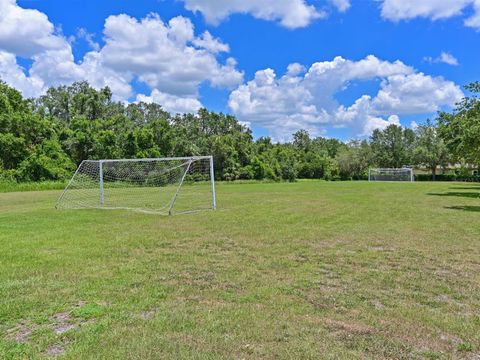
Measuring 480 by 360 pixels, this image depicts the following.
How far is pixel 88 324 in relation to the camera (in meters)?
4.15

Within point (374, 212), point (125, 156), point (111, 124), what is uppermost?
Result: point (111, 124)

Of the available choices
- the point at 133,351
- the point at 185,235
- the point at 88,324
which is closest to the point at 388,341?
the point at 133,351

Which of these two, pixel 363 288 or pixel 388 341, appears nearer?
pixel 388 341

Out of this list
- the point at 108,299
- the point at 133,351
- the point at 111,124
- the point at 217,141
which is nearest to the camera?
the point at 133,351

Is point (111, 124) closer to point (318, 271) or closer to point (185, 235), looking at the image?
point (185, 235)

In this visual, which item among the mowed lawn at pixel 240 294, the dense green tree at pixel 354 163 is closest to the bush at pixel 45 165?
the mowed lawn at pixel 240 294

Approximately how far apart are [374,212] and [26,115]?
1479 inches

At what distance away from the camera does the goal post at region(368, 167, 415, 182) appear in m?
60.7

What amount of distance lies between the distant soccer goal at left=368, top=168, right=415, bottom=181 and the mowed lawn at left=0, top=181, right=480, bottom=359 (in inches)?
2119

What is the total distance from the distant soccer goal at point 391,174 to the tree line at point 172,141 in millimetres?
5506

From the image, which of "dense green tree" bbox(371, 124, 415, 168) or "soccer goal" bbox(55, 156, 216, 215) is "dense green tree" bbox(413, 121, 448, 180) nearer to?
"dense green tree" bbox(371, 124, 415, 168)

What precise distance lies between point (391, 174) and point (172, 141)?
35.3 meters

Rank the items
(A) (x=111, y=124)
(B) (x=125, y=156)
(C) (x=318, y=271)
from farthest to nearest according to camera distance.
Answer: (A) (x=111, y=124) < (B) (x=125, y=156) < (C) (x=318, y=271)

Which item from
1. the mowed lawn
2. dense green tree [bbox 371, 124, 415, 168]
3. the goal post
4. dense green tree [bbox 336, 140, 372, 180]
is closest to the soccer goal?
the mowed lawn
